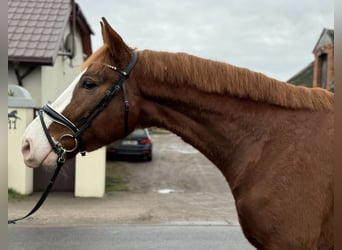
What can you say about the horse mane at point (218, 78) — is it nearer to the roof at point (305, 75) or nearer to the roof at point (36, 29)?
the roof at point (36, 29)

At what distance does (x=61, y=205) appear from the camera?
371 inches

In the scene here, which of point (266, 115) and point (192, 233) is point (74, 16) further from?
point (266, 115)

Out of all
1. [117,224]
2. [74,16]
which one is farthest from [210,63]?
[74,16]

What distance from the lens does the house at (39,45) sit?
42.8 ft

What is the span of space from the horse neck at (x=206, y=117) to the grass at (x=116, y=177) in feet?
28.3

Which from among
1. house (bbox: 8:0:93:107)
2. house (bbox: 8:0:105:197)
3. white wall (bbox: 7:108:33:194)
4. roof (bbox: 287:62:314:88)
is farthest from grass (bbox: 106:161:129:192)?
roof (bbox: 287:62:314:88)

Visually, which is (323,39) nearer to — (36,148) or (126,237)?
(126,237)

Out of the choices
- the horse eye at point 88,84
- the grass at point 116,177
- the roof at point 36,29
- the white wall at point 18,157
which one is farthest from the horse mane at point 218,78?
the roof at point 36,29

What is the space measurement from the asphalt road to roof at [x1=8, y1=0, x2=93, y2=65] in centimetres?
675

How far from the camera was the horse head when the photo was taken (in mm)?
2719

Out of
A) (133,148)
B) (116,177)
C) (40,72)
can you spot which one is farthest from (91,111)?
(133,148)

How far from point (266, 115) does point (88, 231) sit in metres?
5.42

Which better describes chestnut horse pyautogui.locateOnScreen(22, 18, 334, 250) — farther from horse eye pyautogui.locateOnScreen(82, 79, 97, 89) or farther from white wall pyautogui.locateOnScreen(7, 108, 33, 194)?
white wall pyautogui.locateOnScreen(7, 108, 33, 194)

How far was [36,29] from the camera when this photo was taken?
47.1 ft
